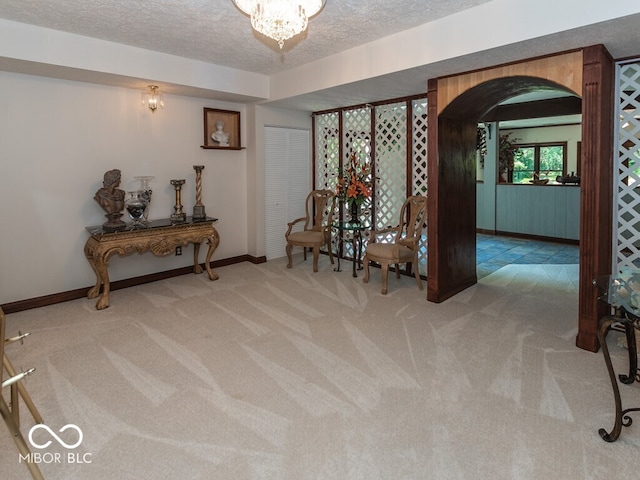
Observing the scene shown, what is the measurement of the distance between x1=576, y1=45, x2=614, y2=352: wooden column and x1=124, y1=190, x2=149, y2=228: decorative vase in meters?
4.00

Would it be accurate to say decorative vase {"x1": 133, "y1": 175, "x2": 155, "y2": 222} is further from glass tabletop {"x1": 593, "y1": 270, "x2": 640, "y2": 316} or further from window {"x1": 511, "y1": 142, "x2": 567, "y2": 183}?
Result: window {"x1": 511, "y1": 142, "x2": 567, "y2": 183}

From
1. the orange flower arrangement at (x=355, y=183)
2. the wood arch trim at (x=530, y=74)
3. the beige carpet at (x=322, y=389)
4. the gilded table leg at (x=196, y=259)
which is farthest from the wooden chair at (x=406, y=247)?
the gilded table leg at (x=196, y=259)

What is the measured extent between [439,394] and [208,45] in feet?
11.7

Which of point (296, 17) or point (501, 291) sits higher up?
point (296, 17)

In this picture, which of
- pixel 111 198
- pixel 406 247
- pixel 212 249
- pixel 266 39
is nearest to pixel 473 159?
pixel 406 247

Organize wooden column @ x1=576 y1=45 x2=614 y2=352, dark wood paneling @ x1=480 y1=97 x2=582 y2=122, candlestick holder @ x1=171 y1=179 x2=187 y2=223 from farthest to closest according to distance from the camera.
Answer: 1. dark wood paneling @ x1=480 y1=97 x2=582 y2=122
2. candlestick holder @ x1=171 y1=179 x2=187 y2=223
3. wooden column @ x1=576 y1=45 x2=614 y2=352

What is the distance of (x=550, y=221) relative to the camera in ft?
24.8

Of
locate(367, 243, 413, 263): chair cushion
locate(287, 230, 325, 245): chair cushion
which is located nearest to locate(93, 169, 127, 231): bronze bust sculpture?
locate(287, 230, 325, 245): chair cushion

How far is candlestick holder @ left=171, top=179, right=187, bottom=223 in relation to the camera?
4695mm

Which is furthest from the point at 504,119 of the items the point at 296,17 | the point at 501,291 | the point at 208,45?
the point at 296,17

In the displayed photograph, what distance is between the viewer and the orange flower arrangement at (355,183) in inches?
200

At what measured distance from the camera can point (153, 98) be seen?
4555 millimetres

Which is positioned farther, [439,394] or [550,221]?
[550,221]

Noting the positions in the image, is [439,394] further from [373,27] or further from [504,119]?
[504,119]
